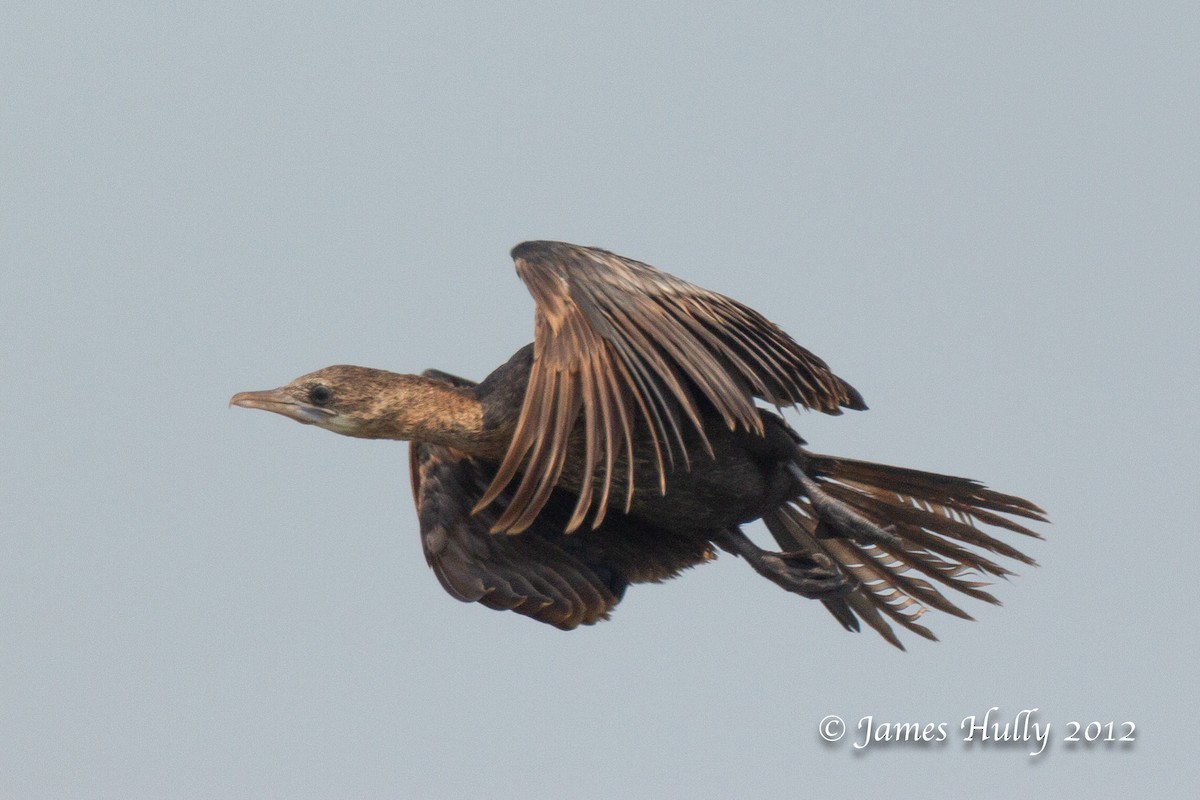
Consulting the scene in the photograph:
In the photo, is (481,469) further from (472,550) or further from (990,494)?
(990,494)

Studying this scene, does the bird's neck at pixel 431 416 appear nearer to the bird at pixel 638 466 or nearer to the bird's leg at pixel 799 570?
the bird at pixel 638 466

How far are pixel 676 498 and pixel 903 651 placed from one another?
3.99 feet

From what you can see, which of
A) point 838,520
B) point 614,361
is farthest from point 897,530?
point 614,361

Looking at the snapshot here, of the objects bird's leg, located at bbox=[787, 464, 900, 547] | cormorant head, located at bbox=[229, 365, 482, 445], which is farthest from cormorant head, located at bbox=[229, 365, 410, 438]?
bird's leg, located at bbox=[787, 464, 900, 547]

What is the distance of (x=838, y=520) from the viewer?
6871 millimetres

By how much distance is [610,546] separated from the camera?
7.16 metres

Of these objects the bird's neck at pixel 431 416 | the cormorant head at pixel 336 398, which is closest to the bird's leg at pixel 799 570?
the bird's neck at pixel 431 416

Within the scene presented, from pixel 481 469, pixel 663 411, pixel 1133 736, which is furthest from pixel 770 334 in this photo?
pixel 1133 736

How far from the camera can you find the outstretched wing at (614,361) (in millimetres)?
5781

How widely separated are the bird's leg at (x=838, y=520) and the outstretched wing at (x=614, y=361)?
634 millimetres

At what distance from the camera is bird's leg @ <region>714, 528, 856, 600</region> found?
667 cm

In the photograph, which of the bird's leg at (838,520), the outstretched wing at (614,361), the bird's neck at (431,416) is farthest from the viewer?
the bird's leg at (838,520)

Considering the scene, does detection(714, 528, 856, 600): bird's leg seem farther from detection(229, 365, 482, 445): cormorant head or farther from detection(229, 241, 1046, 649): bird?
detection(229, 365, 482, 445): cormorant head

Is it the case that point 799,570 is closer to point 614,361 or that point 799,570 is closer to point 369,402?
point 614,361
